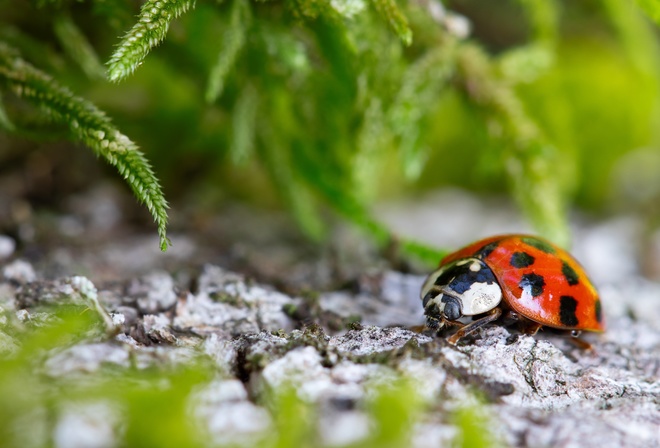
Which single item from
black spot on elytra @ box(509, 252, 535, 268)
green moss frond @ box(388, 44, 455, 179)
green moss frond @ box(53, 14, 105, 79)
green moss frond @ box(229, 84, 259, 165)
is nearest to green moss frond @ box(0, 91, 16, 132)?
green moss frond @ box(53, 14, 105, 79)

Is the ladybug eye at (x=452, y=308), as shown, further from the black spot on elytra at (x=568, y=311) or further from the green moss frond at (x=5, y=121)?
the green moss frond at (x=5, y=121)


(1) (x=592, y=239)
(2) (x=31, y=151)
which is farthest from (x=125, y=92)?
(1) (x=592, y=239)

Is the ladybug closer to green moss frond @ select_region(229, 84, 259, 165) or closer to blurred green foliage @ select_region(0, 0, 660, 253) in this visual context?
blurred green foliage @ select_region(0, 0, 660, 253)

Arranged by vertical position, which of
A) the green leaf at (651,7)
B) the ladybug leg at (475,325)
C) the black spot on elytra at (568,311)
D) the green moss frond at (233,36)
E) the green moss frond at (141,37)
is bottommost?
the ladybug leg at (475,325)

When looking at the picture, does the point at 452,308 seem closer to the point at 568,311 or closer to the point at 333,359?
the point at 568,311

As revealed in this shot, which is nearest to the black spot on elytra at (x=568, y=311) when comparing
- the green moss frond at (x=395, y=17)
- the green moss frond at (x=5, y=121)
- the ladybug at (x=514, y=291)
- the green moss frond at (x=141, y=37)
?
the ladybug at (x=514, y=291)

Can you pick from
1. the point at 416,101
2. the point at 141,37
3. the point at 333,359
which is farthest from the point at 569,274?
the point at 141,37
